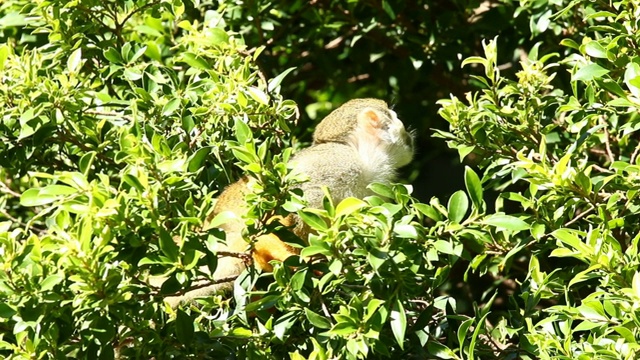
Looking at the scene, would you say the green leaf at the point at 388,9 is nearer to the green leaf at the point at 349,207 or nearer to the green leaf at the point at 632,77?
the green leaf at the point at 632,77

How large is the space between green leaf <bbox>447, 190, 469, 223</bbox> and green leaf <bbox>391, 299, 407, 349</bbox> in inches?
14.0

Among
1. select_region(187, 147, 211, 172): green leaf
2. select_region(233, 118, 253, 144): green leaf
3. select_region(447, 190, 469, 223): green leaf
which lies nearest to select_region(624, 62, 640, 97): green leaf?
select_region(447, 190, 469, 223): green leaf

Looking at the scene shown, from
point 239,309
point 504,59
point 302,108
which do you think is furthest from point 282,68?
point 239,309

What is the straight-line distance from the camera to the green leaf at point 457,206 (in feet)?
10.6

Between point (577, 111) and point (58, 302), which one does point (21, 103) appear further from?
point (577, 111)

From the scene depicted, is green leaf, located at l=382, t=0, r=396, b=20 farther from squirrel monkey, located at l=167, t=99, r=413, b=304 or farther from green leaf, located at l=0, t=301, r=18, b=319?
green leaf, located at l=0, t=301, r=18, b=319

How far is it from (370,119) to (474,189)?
1860 mm

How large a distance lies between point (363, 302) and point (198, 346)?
2.20ft

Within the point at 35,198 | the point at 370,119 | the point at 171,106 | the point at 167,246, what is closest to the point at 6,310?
the point at 35,198

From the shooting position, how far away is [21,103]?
3.84m

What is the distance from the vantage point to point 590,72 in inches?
144

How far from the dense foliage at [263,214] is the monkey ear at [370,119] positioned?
31.9 inches

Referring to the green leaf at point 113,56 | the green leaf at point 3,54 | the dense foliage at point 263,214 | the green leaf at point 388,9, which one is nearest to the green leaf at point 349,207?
the dense foliage at point 263,214

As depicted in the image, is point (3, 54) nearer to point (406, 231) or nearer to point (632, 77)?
point (406, 231)
